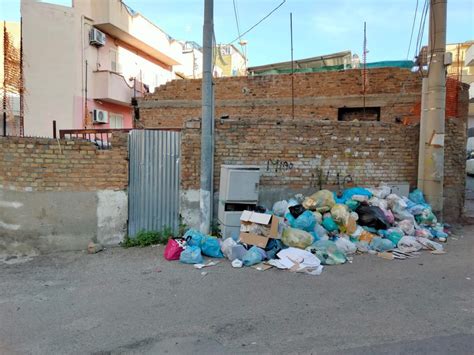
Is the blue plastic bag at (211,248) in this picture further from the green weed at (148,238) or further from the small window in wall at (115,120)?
the small window in wall at (115,120)

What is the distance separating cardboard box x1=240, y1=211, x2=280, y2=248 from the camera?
18.2 feet

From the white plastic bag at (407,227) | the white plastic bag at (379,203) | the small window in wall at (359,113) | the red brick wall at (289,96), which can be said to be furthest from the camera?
the small window in wall at (359,113)

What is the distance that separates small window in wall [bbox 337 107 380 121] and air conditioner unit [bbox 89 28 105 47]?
9685 millimetres

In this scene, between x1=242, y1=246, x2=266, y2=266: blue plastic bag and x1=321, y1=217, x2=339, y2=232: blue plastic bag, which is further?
x1=321, y1=217, x2=339, y2=232: blue plastic bag

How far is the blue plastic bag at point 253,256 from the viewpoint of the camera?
208 inches

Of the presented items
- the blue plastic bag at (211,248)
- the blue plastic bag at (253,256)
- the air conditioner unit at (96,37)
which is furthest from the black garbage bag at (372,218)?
the air conditioner unit at (96,37)

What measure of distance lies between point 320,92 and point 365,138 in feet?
13.6

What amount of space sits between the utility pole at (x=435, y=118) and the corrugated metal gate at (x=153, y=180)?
504 cm

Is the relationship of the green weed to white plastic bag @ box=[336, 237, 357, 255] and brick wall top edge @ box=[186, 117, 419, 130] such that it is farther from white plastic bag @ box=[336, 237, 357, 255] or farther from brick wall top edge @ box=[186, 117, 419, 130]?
white plastic bag @ box=[336, 237, 357, 255]

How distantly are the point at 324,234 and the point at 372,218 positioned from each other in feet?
3.31

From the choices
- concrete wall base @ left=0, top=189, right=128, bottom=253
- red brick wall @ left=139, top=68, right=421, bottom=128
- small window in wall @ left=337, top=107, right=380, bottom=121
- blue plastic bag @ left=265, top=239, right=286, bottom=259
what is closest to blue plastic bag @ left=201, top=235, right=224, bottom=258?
blue plastic bag @ left=265, top=239, right=286, bottom=259

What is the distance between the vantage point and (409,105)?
1025cm

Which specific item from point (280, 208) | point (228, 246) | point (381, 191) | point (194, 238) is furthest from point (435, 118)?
point (194, 238)

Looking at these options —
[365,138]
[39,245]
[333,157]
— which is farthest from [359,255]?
[39,245]
